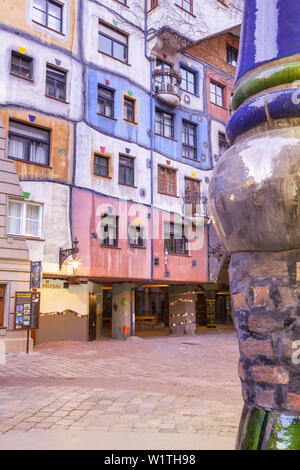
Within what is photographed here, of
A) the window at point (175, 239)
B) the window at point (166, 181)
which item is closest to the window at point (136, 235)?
the window at point (175, 239)

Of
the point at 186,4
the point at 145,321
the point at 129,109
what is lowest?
the point at 145,321

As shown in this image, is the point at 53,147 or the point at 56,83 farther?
the point at 56,83

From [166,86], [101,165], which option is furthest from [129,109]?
[101,165]

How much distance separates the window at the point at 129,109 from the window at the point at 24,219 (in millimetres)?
6722

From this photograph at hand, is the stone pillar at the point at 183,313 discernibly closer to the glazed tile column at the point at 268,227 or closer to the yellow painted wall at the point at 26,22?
the yellow painted wall at the point at 26,22

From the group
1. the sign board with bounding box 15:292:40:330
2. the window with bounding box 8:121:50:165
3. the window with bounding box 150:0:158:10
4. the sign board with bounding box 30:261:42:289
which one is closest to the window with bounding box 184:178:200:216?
the window with bounding box 8:121:50:165

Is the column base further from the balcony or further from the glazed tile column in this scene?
the balcony

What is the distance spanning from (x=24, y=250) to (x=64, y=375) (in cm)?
636

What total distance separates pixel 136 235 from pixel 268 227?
56.1 feet

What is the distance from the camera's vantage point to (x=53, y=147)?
16141mm

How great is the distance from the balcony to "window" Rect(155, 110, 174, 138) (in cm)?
64

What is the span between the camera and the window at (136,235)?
1867cm

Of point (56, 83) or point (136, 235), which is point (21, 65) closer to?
point (56, 83)

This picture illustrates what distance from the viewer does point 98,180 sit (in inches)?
690
